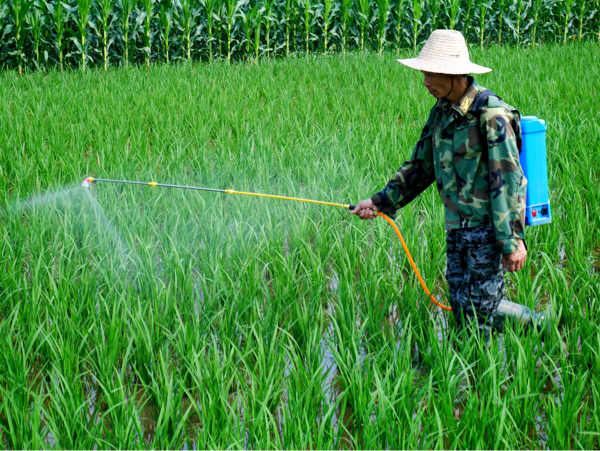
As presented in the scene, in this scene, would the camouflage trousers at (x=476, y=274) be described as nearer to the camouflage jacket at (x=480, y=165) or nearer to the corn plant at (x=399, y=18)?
the camouflage jacket at (x=480, y=165)

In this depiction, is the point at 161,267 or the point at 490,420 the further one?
→ the point at 161,267

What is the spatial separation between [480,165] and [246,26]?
967cm

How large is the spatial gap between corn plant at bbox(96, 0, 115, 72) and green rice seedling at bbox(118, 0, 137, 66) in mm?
151

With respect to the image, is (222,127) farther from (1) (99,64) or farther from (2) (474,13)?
(2) (474,13)

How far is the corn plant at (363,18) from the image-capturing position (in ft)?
40.5

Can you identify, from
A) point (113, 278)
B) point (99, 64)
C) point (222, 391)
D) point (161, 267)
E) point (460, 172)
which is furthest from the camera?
point (99, 64)

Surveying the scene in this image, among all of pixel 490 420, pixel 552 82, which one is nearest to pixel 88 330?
pixel 490 420

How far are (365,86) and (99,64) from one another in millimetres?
5448

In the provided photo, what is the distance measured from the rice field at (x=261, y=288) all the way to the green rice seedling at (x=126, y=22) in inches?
135

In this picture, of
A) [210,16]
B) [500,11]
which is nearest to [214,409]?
[210,16]

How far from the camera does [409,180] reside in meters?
2.76

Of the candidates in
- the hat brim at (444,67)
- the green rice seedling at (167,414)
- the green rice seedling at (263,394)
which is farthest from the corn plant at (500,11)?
the green rice seedling at (167,414)

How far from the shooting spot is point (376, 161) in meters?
4.82

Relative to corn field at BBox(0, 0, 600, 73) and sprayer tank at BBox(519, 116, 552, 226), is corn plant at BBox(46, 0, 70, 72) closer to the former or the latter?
corn field at BBox(0, 0, 600, 73)
